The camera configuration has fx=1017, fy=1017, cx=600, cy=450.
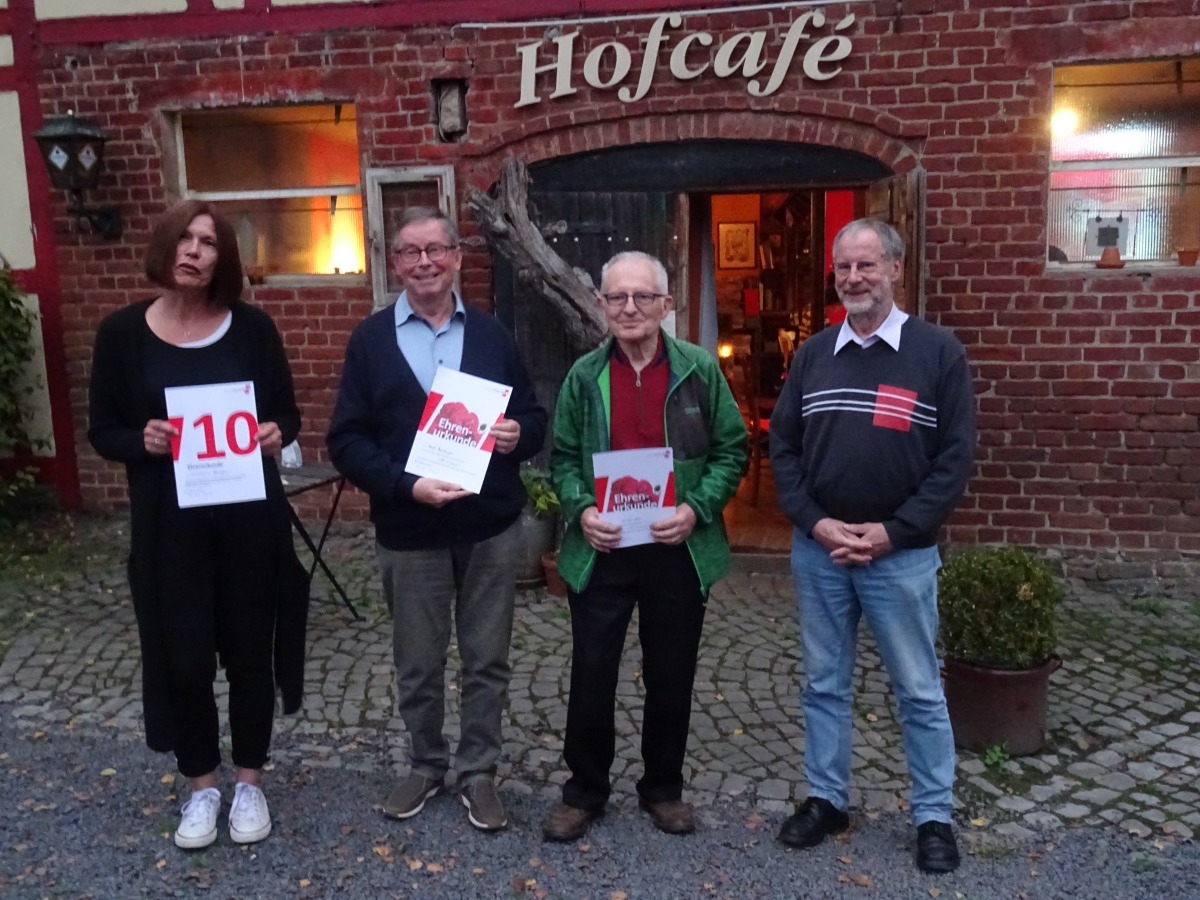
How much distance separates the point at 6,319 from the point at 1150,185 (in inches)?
284

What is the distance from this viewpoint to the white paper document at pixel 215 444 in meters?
3.04

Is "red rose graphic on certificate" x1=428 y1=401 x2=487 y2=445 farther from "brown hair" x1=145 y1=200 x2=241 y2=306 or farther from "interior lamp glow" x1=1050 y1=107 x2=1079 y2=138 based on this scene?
"interior lamp glow" x1=1050 y1=107 x2=1079 y2=138

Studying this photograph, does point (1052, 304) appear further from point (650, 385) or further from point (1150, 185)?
point (650, 385)

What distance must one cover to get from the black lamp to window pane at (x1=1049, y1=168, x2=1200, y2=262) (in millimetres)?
5982

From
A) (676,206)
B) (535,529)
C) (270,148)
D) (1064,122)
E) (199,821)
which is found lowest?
(199,821)

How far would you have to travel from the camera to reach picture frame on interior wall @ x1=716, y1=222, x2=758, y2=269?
9812mm

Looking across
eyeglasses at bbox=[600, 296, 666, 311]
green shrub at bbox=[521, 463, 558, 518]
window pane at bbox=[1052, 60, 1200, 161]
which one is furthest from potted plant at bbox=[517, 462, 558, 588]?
window pane at bbox=[1052, 60, 1200, 161]

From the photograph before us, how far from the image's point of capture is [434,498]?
3.04 metres

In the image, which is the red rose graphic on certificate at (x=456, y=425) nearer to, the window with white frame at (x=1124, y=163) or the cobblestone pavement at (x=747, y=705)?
the cobblestone pavement at (x=747, y=705)

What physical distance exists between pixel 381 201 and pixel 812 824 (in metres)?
4.80

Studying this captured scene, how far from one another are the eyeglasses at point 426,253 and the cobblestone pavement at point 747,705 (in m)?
1.91

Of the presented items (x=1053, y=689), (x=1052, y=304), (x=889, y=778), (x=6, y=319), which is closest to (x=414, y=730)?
(x=889, y=778)

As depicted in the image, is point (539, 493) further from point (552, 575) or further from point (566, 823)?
point (566, 823)

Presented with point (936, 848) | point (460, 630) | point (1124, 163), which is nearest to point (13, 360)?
point (460, 630)
